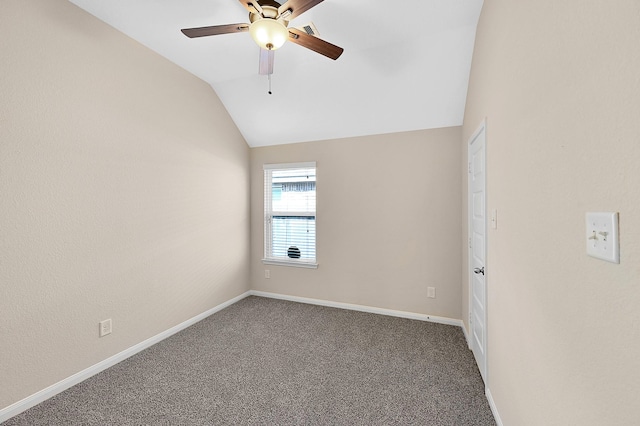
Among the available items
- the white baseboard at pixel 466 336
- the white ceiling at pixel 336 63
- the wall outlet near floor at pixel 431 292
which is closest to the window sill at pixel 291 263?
the wall outlet near floor at pixel 431 292

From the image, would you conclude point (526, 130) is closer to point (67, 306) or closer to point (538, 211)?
point (538, 211)

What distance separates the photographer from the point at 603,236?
69cm

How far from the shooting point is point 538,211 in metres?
1.10

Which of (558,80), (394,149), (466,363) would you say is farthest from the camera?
(394,149)

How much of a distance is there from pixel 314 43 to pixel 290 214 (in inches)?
94.9

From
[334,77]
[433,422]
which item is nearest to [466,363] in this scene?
[433,422]

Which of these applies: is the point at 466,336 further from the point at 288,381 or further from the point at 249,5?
the point at 249,5

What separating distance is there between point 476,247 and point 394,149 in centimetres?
151

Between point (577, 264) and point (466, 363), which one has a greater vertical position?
point (577, 264)

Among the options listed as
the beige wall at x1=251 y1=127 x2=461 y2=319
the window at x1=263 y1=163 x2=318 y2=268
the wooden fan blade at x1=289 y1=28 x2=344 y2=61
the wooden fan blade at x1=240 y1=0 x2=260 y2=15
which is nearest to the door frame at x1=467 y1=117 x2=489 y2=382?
the beige wall at x1=251 y1=127 x2=461 y2=319

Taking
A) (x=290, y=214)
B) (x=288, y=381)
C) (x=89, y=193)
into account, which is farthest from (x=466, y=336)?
(x=89, y=193)

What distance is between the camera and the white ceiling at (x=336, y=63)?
2078 millimetres

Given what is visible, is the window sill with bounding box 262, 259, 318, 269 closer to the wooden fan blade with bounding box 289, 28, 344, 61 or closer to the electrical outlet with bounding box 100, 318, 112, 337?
the electrical outlet with bounding box 100, 318, 112, 337

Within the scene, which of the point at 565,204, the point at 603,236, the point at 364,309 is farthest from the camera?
the point at 364,309
